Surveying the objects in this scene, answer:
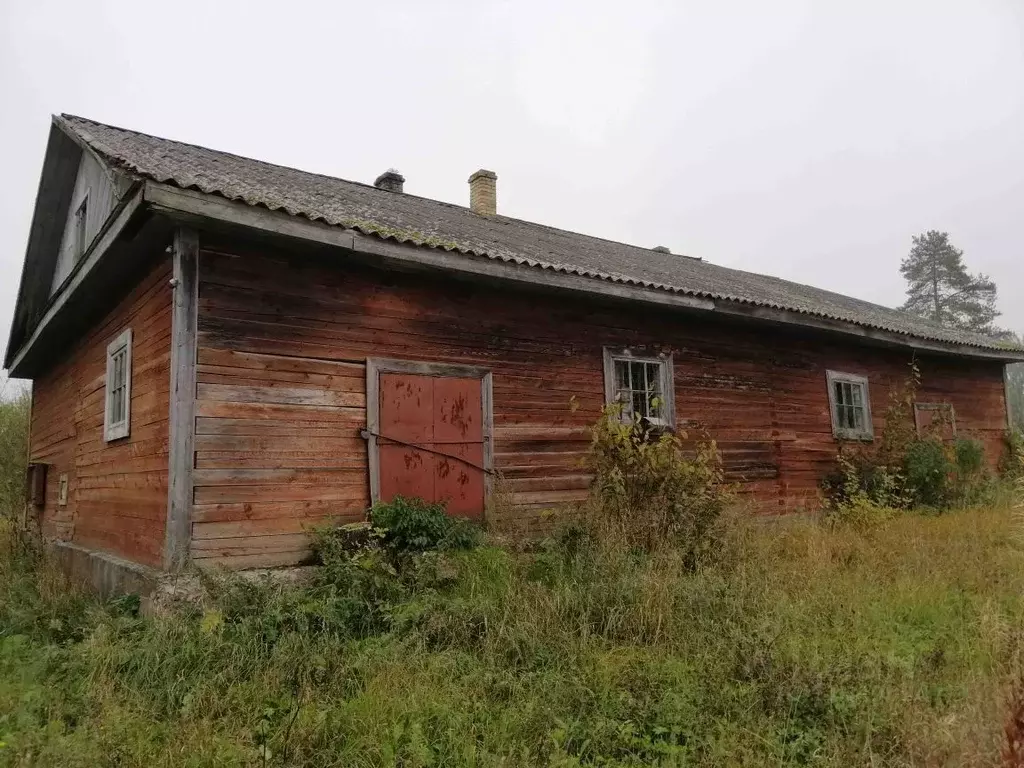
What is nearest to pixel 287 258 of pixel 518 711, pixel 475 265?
pixel 475 265

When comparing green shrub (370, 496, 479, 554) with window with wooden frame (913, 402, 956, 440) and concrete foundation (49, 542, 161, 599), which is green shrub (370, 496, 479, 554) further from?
window with wooden frame (913, 402, 956, 440)

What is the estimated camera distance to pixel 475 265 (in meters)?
7.01

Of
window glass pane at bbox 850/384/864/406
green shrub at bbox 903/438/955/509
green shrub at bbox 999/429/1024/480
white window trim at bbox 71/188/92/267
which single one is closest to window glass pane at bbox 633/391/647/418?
green shrub at bbox 903/438/955/509

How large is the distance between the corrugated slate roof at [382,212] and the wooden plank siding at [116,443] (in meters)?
1.18

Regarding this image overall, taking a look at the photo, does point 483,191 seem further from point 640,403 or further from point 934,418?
point 934,418

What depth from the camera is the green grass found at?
11.1ft

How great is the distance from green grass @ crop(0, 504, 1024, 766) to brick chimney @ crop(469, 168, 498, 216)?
28.0ft

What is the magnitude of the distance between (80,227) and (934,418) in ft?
46.0

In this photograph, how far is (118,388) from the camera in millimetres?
7812

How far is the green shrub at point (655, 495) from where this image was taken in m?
6.15

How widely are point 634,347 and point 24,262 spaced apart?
32.3 ft

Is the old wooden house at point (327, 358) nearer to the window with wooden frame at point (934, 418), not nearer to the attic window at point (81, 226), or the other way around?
the attic window at point (81, 226)

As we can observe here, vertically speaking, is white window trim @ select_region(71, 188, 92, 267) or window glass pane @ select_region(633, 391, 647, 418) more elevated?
white window trim @ select_region(71, 188, 92, 267)

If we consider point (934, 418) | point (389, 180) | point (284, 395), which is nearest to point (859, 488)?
point (934, 418)
